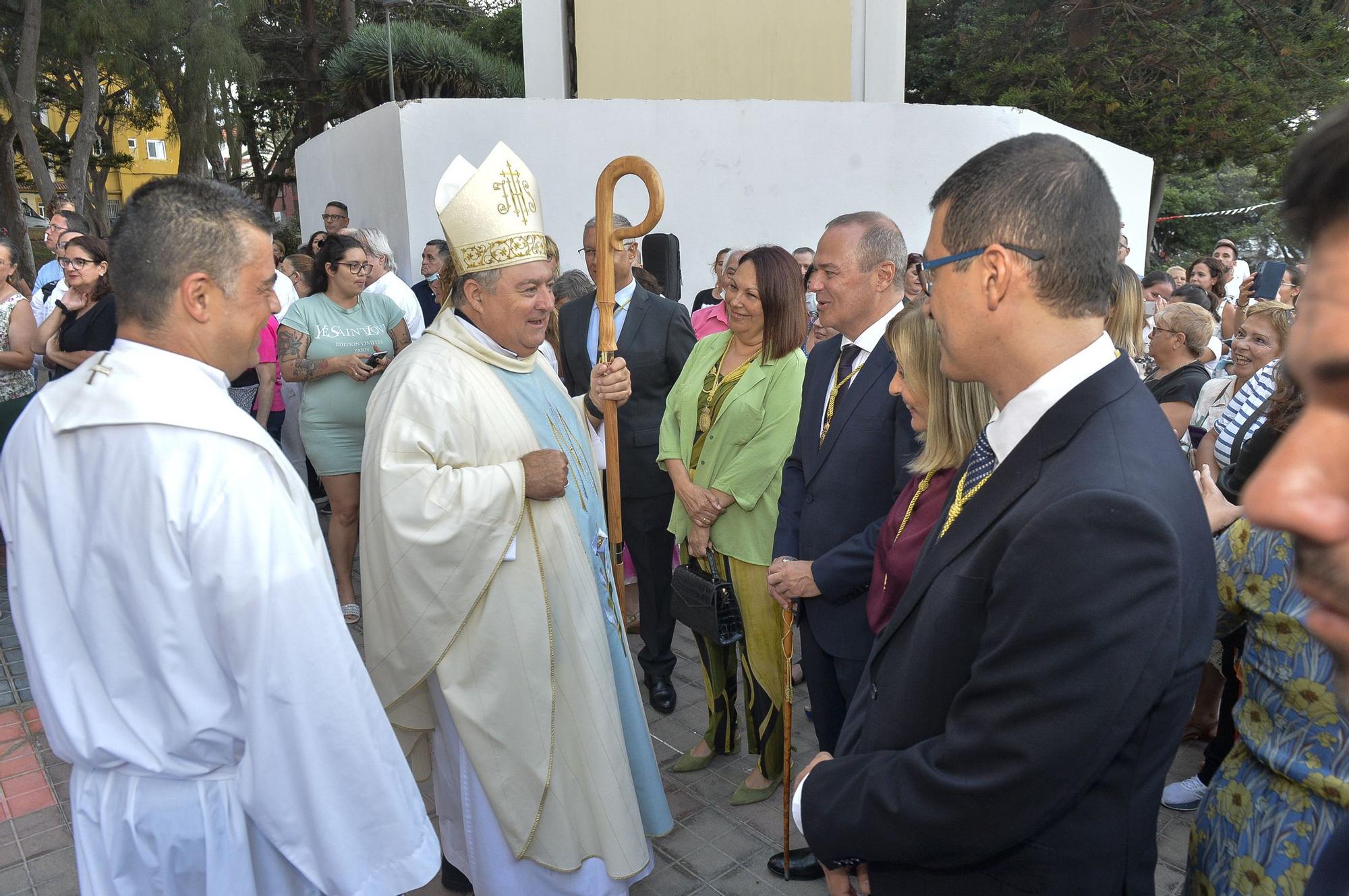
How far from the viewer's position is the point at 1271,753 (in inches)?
66.9

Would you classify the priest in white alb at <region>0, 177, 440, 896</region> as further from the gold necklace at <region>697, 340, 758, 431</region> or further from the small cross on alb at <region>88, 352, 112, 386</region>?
the gold necklace at <region>697, 340, 758, 431</region>

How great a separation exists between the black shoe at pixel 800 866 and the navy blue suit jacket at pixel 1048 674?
5.42 feet

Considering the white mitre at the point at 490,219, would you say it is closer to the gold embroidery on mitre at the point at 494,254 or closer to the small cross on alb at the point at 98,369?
the gold embroidery on mitre at the point at 494,254

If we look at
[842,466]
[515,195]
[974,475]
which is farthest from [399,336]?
[974,475]

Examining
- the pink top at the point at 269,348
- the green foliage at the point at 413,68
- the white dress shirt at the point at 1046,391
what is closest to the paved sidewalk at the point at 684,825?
the white dress shirt at the point at 1046,391

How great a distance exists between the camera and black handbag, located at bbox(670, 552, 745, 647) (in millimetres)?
3512

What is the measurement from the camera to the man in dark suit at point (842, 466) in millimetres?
2826

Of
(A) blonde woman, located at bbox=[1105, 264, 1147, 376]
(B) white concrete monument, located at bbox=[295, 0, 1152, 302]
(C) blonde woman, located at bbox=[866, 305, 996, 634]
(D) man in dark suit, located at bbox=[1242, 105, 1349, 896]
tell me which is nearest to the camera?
(D) man in dark suit, located at bbox=[1242, 105, 1349, 896]

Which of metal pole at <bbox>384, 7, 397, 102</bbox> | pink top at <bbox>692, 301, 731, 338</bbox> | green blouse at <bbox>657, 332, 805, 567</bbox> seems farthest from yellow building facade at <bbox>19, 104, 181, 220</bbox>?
green blouse at <bbox>657, 332, 805, 567</bbox>

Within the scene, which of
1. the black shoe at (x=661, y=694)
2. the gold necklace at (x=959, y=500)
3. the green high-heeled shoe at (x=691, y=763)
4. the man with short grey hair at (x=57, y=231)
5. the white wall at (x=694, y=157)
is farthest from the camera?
the white wall at (x=694, y=157)

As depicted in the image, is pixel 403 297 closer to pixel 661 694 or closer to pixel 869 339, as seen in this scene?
pixel 661 694

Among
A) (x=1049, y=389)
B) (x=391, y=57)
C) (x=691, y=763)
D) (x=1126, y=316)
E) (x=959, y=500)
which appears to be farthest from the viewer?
(x=391, y=57)

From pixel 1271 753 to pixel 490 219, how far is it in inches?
95.1

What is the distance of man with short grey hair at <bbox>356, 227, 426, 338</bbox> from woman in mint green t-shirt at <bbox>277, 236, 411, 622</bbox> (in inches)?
23.1
